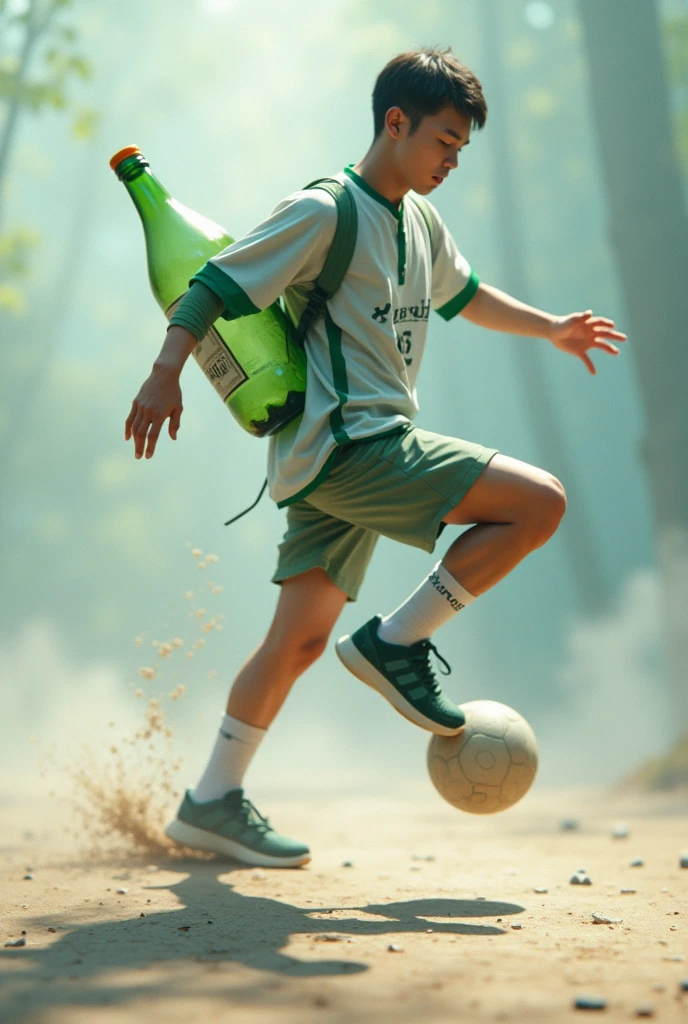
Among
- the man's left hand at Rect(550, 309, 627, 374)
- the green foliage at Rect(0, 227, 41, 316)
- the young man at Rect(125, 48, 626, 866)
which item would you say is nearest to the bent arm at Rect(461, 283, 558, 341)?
the man's left hand at Rect(550, 309, 627, 374)

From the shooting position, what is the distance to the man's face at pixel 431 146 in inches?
115

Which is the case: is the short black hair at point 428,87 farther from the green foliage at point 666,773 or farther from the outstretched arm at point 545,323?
the green foliage at point 666,773

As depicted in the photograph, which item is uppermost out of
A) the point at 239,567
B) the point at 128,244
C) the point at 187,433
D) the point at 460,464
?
the point at 128,244

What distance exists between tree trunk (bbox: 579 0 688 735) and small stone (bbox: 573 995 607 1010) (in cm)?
699

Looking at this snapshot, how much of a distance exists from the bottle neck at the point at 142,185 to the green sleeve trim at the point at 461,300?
96 cm

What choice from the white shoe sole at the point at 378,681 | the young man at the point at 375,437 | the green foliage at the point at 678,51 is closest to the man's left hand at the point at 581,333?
the young man at the point at 375,437

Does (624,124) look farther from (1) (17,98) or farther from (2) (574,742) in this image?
(2) (574,742)

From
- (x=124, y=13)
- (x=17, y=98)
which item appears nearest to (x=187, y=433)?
(x=124, y=13)

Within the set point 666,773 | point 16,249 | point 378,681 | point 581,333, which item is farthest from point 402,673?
point 16,249

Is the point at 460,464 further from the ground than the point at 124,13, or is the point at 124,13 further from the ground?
the point at 124,13

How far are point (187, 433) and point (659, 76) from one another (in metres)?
21.6

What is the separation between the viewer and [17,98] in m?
11.4

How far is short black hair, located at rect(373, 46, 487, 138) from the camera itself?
2902 millimetres

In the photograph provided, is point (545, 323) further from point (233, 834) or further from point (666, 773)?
point (666, 773)
